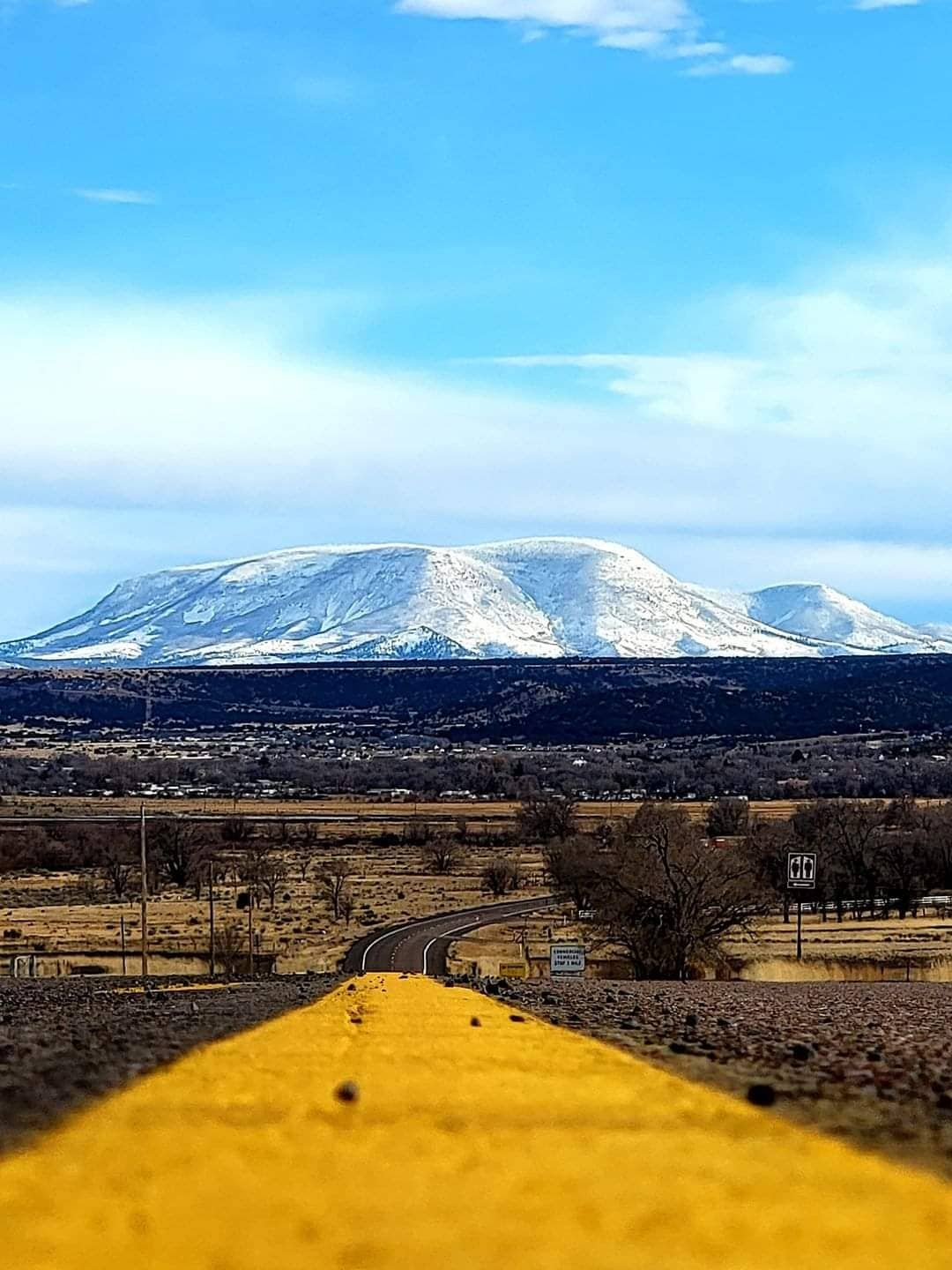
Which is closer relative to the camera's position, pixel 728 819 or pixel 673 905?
pixel 673 905

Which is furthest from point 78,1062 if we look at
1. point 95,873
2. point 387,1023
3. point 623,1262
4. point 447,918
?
point 95,873

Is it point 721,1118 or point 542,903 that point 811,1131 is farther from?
point 542,903

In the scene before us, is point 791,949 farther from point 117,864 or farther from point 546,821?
point 546,821

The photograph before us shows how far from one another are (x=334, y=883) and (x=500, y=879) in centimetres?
825

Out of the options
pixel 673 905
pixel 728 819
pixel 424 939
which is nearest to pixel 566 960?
pixel 673 905

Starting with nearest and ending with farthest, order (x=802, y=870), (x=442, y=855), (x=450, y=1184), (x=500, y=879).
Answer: (x=450, y=1184)
(x=802, y=870)
(x=500, y=879)
(x=442, y=855)

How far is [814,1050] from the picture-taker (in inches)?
388

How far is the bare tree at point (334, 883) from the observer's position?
205 ft

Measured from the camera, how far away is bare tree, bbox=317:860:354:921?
6240 cm

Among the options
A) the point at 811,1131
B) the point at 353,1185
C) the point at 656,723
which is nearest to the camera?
the point at 353,1185

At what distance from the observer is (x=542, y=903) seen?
66312mm

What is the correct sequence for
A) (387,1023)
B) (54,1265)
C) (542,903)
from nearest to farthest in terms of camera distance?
(54,1265) < (387,1023) < (542,903)

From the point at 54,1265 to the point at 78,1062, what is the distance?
4413 millimetres

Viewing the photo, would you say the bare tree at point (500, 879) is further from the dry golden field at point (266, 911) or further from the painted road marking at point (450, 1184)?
the painted road marking at point (450, 1184)
